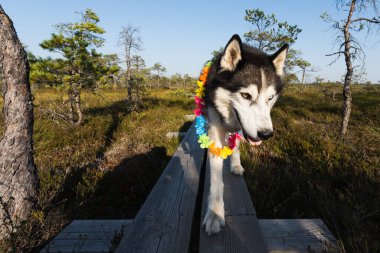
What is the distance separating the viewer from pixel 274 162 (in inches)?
189

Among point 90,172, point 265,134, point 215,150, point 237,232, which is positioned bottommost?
point 90,172

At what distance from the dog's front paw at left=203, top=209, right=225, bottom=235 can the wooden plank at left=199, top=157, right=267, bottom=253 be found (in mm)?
35

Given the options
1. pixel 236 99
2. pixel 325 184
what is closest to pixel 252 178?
pixel 325 184

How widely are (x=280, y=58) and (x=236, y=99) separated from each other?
33.4 inches

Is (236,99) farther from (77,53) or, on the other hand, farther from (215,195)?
(77,53)

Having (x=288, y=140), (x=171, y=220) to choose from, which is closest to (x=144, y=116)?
(x=288, y=140)

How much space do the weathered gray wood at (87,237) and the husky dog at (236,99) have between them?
101cm

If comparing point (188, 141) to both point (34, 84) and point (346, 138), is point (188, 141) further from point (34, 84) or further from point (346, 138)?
point (34, 84)

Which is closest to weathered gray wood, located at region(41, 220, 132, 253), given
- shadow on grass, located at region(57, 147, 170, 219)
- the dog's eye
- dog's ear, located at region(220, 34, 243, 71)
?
shadow on grass, located at region(57, 147, 170, 219)

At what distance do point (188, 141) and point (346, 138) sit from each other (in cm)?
428

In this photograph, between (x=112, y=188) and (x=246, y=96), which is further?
(x=112, y=188)

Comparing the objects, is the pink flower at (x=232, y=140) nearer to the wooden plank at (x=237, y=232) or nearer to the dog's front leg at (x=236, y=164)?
the dog's front leg at (x=236, y=164)

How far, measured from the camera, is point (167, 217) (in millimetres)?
2012

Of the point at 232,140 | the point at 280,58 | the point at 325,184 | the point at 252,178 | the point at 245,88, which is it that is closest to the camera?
the point at 245,88
